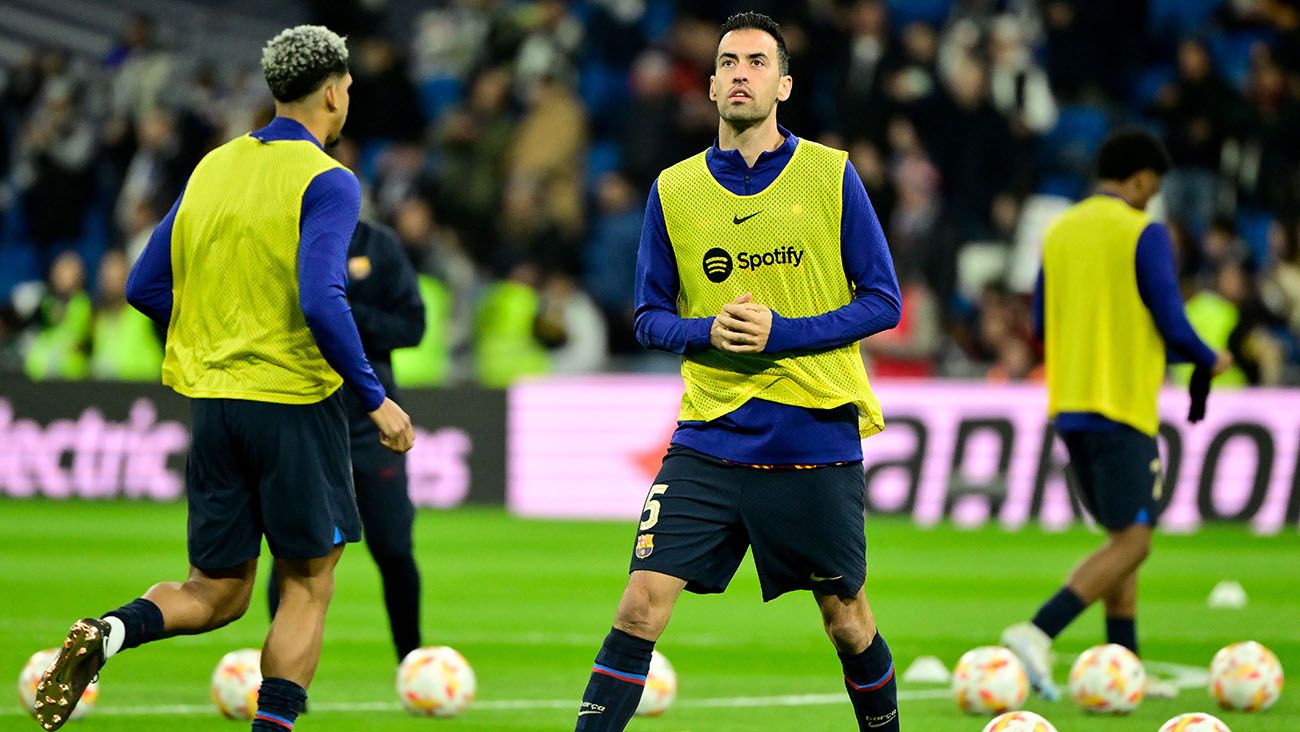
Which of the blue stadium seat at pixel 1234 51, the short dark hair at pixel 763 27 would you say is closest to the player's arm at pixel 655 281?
the short dark hair at pixel 763 27

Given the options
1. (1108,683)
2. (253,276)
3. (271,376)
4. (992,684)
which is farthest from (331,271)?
(1108,683)

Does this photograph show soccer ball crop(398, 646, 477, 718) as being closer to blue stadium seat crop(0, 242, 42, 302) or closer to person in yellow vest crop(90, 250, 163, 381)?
person in yellow vest crop(90, 250, 163, 381)

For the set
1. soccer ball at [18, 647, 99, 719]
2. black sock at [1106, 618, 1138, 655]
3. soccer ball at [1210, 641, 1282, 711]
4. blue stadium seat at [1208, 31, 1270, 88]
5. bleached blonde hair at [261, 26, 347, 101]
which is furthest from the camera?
blue stadium seat at [1208, 31, 1270, 88]

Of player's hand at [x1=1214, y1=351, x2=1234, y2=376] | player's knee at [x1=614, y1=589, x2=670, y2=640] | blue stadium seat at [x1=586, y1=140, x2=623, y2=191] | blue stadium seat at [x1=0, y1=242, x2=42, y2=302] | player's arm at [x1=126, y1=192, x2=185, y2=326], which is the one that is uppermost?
blue stadium seat at [x1=586, y1=140, x2=623, y2=191]

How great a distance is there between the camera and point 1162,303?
28.9ft

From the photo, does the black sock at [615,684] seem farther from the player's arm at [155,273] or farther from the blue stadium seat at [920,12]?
the blue stadium seat at [920,12]

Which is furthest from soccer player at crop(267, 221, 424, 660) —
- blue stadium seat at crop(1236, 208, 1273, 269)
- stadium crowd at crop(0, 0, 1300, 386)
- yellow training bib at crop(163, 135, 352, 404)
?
blue stadium seat at crop(1236, 208, 1273, 269)

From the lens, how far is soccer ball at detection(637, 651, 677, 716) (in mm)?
8266

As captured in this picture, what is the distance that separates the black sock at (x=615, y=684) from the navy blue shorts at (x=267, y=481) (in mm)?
1017

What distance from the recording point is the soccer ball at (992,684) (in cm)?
829

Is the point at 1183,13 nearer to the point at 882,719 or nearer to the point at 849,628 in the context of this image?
the point at 882,719

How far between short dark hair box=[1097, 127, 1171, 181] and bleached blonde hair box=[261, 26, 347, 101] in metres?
3.86

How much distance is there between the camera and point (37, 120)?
23.9m

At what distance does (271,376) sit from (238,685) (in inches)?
80.4
